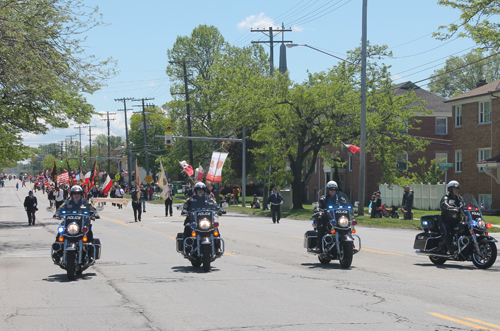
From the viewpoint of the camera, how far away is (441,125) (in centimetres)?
5222

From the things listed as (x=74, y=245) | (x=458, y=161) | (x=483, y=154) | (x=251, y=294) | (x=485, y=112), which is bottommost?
(x=251, y=294)

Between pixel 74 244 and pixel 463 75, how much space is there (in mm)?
69257

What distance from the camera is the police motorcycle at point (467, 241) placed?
12398 millimetres

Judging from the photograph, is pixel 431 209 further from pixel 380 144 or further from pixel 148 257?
pixel 148 257

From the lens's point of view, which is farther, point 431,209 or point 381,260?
point 431,209

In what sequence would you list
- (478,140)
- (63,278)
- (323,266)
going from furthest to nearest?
(478,140) → (323,266) → (63,278)

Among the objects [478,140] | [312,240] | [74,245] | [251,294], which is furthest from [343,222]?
[478,140]

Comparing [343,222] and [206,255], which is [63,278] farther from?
[343,222]

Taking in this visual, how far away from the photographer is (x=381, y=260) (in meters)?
14.0

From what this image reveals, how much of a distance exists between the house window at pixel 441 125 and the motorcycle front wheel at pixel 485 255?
137 ft

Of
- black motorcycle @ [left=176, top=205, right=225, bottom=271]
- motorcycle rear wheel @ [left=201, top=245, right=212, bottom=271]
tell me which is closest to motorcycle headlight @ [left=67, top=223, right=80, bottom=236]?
black motorcycle @ [left=176, top=205, right=225, bottom=271]

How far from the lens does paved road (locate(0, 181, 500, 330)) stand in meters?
7.32

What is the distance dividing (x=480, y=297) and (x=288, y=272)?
4.00m

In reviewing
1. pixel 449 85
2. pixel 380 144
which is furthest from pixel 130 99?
pixel 380 144
